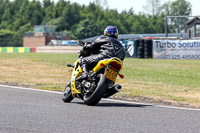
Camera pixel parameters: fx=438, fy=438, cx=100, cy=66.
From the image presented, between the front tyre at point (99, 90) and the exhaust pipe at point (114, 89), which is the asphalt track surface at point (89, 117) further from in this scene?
the exhaust pipe at point (114, 89)

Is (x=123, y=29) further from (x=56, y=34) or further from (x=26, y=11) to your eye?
(x=56, y=34)

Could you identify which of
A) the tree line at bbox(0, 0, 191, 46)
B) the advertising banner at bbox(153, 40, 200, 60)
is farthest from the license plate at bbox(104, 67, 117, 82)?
the tree line at bbox(0, 0, 191, 46)

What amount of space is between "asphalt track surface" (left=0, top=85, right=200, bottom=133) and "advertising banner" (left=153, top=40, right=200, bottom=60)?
2093cm

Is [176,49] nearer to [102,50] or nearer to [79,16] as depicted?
[102,50]

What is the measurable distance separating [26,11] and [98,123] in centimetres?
14011

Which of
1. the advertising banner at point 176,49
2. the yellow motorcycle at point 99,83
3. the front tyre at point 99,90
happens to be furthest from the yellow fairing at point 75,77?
the advertising banner at point 176,49

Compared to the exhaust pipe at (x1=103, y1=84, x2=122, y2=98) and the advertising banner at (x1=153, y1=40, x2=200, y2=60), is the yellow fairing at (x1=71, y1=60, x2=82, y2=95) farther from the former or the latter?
the advertising banner at (x1=153, y1=40, x2=200, y2=60)

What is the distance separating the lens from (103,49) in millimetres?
9266

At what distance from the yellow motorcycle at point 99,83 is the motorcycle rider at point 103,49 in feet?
0.48

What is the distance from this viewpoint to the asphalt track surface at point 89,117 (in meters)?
6.31

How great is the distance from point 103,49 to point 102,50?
0.03 metres

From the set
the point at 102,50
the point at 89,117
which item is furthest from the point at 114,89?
the point at 89,117

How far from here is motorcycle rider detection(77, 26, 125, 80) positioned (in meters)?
9.19

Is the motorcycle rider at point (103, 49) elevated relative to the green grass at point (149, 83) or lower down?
elevated
